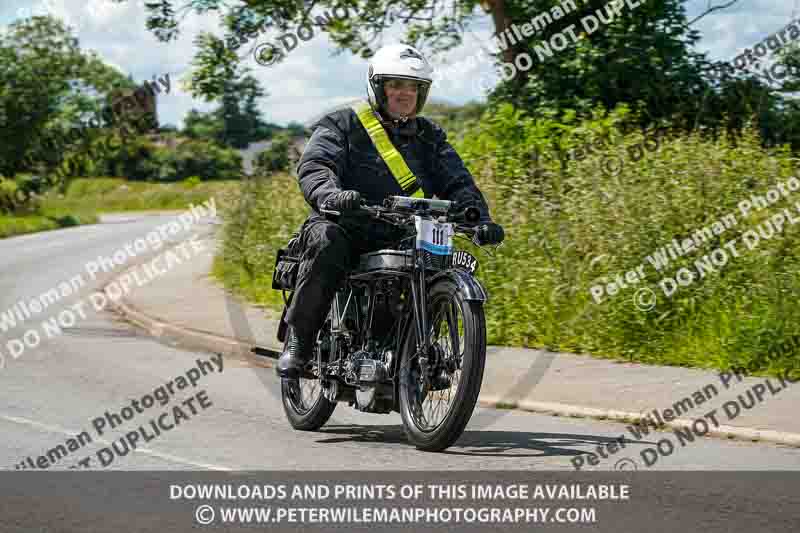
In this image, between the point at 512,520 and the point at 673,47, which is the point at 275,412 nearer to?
the point at 512,520

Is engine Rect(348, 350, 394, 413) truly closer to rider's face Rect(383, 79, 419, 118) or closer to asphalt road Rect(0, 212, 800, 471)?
asphalt road Rect(0, 212, 800, 471)

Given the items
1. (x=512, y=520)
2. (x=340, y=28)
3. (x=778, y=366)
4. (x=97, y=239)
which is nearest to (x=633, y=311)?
(x=778, y=366)

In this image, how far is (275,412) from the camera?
29.8ft

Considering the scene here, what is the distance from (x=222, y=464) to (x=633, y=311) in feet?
18.1

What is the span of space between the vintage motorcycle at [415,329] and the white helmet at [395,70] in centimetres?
83

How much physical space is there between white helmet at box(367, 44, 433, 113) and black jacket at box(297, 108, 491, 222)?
19 centimetres

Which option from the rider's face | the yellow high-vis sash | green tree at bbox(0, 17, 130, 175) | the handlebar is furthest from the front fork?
green tree at bbox(0, 17, 130, 175)

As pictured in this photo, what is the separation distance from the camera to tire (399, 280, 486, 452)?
6.35 m

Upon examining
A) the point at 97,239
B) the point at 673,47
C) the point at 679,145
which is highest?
the point at 673,47
